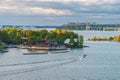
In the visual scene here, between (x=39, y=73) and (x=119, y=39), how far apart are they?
2704 inches

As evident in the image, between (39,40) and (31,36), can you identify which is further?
(39,40)

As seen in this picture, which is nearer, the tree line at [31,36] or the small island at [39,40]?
the small island at [39,40]

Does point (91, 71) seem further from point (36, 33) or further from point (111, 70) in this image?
point (36, 33)

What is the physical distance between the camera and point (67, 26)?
165m

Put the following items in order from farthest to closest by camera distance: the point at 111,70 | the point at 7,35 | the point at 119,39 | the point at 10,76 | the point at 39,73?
the point at 119,39 → the point at 7,35 → the point at 111,70 → the point at 39,73 → the point at 10,76

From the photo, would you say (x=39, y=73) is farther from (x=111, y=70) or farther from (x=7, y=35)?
(x=7, y=35)

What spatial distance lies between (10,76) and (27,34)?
1825 inches

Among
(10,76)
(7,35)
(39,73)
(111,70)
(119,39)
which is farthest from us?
(119,39)

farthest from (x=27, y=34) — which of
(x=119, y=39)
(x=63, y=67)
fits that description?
(x=63, y=67)

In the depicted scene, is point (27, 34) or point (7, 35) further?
point (27, 34)

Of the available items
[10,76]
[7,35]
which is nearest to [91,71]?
[10,76]

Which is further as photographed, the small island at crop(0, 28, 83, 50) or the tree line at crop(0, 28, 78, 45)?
the tree line at crop(0, 28, 78, 45)

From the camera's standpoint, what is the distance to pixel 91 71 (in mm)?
31453

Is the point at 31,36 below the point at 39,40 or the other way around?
the other way around
